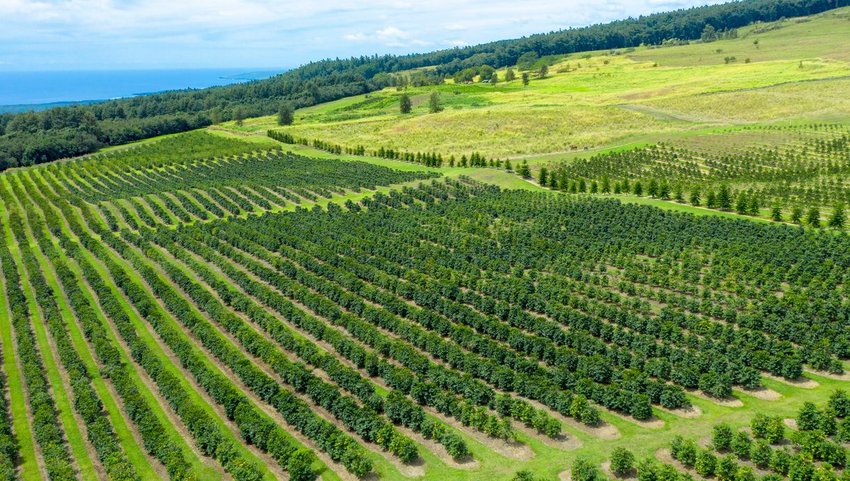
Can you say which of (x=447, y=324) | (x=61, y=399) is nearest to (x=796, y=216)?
(x=447, y=324)

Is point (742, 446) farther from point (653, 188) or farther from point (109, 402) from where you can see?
point (653, 188)

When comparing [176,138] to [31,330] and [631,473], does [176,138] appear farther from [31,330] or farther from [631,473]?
[631,473]

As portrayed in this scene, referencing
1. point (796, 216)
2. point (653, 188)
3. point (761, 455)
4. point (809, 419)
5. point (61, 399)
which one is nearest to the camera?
point (761, 455)

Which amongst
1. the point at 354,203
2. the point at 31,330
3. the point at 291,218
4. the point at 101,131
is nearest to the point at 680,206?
the point at 354,203

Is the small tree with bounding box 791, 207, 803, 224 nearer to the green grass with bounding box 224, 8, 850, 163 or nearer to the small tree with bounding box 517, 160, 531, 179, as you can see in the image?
the small tree with bounding box 517, 160, 531, 179

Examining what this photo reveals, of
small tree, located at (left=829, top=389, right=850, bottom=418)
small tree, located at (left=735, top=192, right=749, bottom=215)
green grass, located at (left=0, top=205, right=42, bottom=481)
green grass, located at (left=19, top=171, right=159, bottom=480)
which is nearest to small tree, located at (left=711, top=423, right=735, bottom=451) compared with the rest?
small tree, located at (left=829, top=389, right=850, bottom=418)

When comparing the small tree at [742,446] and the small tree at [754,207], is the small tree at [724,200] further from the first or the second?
the small tree at [742,446]
